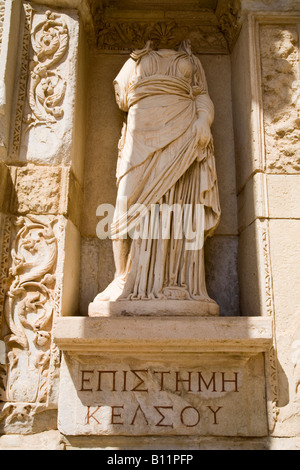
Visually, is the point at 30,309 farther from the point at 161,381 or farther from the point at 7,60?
the point at 7,60

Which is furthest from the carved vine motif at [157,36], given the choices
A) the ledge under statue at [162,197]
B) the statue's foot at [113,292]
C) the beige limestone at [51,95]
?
the statue's foot at [113,292]

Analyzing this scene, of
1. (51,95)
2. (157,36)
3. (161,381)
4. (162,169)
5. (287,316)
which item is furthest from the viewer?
(157,36)

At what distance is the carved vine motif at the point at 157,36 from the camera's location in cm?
460

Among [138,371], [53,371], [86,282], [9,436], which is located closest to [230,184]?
[86,282]

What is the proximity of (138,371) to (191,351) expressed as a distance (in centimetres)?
39

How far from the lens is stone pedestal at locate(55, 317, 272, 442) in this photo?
3.19 meters

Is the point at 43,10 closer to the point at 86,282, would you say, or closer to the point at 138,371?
the point at 86,282

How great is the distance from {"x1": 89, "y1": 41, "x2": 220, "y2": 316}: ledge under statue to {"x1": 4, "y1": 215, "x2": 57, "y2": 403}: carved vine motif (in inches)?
14.8

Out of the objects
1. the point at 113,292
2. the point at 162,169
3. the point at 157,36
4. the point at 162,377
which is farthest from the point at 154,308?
the point at 157,36

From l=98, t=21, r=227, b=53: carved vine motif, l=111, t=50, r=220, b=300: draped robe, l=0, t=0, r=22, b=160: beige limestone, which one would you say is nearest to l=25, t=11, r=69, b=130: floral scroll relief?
l=0, t=0, r=22, b=160: beige limestone

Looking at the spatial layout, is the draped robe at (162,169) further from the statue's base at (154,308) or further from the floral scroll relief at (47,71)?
the floral scroll relief at (47,71)

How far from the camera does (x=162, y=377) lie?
129 inches

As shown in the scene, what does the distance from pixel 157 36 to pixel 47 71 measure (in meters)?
1.27

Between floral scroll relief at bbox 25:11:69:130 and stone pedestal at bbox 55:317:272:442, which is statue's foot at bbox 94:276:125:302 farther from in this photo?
floral scroll relief at bbox 25:11:69:130
